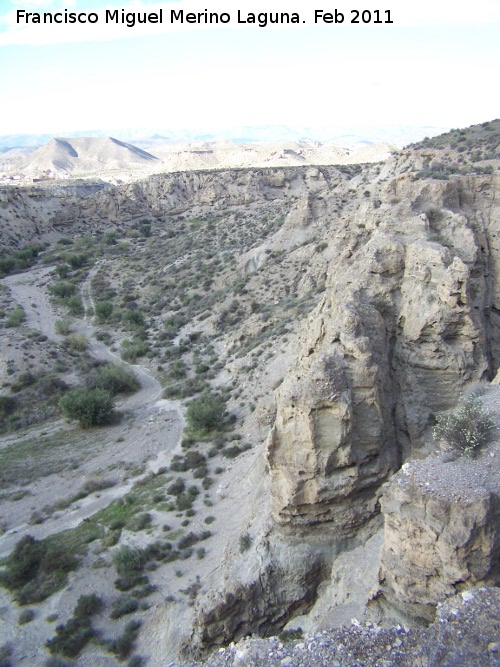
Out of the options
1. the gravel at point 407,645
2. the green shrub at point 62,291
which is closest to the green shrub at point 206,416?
the gravel at point 407,645

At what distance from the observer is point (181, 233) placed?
200ft

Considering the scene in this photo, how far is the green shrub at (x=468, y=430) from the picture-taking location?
26.2 feet

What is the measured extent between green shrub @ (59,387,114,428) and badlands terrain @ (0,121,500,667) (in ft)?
0.39

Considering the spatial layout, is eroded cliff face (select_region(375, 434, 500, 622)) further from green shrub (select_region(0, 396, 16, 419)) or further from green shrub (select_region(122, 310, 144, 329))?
green shrub (select_region(122, 310, 144, 329))

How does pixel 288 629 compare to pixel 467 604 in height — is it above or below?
below

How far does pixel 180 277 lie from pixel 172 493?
98.9 ft

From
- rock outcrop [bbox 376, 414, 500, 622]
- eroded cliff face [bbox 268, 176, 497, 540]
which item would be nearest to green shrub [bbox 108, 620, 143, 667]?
eroded cliff face [bbox 268, 176, 497, 540]

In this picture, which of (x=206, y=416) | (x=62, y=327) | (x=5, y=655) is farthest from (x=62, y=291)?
(x=5, y=655)

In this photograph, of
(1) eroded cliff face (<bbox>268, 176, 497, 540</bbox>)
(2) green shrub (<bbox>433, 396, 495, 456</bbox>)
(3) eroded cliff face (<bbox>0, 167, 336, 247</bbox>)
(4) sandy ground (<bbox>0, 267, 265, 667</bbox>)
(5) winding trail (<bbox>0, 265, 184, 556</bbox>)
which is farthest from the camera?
(3) eroded cliff face (<bbox>0, 167, 336, 247</bbox>)

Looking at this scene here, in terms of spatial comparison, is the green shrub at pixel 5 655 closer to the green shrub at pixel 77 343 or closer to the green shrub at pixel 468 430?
the green shrub at pixel 468 430

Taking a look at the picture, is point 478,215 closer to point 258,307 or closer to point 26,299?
point 258,307

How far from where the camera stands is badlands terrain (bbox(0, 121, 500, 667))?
23.2 ft

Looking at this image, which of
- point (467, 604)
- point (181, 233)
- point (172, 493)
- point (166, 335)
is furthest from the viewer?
point (181, 233)

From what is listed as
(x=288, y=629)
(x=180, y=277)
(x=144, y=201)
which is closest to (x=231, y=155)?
(x=144, y=201)
